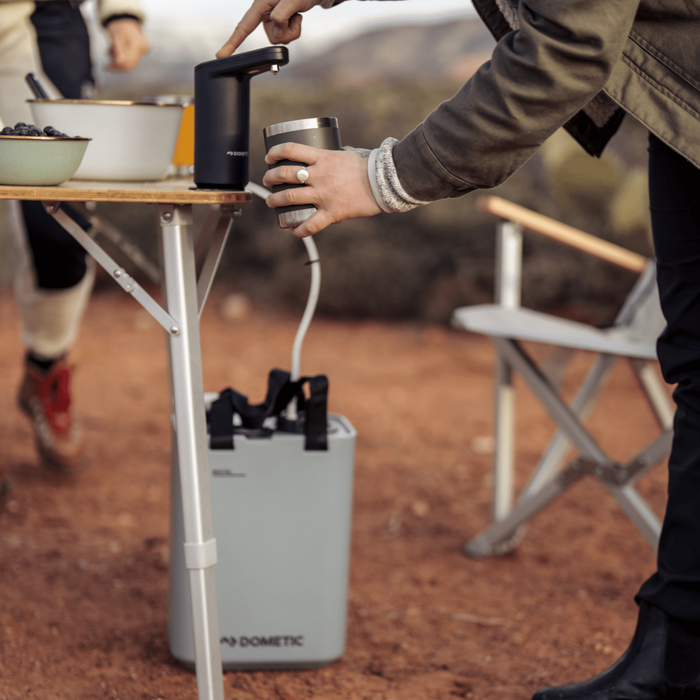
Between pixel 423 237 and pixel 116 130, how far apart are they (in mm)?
4238

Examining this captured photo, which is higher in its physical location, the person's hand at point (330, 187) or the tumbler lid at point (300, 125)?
the tumbler lid at point (300, 125)

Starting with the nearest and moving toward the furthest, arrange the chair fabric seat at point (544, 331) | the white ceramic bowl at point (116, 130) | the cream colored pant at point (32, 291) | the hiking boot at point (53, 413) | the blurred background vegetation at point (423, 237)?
the white ceramic bowl at point (116, 130), the chair fabric seat at point (544, 331), the cream colored pant at point (32, 291), the hiking boot at point (53, 413), the blurred background vegetation at point (423, 237)

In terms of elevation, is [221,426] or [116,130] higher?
[116,130]

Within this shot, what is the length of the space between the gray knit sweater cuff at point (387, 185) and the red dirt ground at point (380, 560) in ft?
3.05

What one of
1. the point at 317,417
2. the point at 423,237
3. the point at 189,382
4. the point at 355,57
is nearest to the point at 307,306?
the point at 317,417

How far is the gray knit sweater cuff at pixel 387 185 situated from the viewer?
3.69ft

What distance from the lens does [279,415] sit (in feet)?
5.34

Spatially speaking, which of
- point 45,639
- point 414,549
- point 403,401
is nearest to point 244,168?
point 45,639

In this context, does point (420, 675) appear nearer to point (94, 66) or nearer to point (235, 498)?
point (235, 498)

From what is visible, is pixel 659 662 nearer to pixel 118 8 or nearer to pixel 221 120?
pixel 221 120

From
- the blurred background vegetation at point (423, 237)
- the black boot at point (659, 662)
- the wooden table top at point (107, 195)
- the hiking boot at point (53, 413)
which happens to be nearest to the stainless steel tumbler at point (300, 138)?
the wooden table top at point (107, 195)

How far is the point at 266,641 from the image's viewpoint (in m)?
1.61

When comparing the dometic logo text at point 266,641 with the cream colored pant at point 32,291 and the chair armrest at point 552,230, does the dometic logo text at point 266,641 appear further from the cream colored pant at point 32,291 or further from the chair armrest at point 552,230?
the cream colored pant at point 32,291

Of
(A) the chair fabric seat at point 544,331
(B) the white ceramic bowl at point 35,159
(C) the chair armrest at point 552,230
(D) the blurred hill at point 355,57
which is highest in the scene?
(D) the blurred hill at point 355,57
